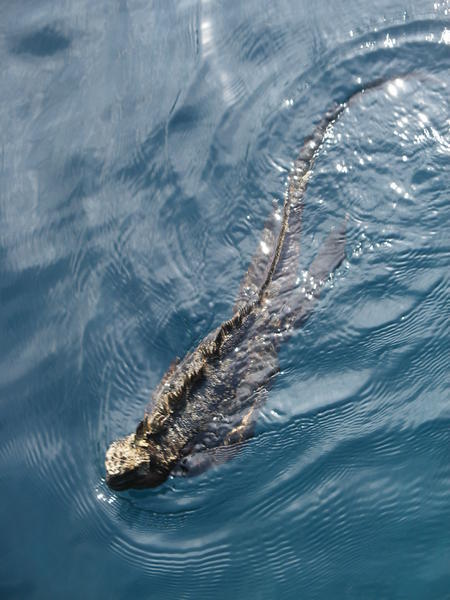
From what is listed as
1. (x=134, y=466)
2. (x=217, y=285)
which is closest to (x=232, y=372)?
(x=217, y=285)

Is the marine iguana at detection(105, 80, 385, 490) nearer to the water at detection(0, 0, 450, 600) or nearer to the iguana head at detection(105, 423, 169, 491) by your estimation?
the iguana head at detection(105, 423, 169, 491)

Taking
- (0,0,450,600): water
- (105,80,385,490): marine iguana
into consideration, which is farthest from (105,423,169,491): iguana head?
(0,0,450,600): water

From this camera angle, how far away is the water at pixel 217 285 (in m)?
5.23

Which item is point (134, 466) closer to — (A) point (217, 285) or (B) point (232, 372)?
(B) point (232, 372)

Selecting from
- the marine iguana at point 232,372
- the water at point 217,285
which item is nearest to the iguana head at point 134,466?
the marine iguana at point 232,372

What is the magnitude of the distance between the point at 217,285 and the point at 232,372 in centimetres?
95

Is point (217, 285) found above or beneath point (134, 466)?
above

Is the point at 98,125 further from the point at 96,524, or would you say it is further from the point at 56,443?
the point at 96,524

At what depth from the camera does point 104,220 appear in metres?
6.37

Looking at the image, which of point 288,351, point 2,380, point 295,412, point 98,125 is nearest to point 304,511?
point 295,412

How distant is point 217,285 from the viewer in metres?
6.07

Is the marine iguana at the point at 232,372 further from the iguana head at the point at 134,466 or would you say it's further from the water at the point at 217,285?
the water at the point at 217,285

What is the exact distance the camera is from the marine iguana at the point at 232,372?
5.23m

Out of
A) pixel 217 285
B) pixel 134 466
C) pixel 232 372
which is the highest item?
pixel 217 285
